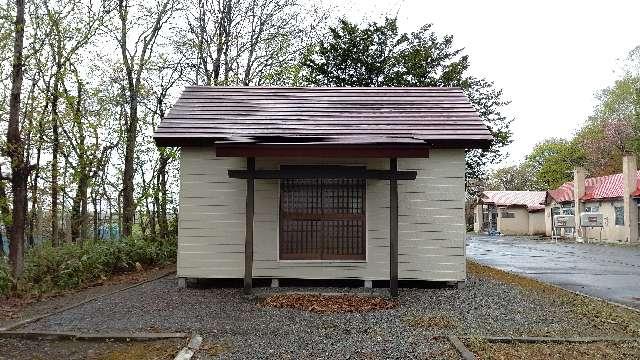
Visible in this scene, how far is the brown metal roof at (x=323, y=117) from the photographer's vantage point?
9.05 metres

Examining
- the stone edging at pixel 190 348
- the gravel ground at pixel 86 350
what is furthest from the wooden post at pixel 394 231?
the gravel ground at pixel 86 350

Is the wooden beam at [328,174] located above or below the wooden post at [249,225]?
above

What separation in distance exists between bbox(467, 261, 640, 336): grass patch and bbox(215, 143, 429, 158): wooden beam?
10.8 ft

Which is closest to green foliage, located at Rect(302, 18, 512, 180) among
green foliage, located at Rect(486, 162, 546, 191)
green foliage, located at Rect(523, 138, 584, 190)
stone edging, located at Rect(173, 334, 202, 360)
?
stone edging, located at Rect(173, 334, 202, 360)

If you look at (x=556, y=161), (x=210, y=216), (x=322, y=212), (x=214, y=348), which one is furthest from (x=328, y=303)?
(x=556, y=161)

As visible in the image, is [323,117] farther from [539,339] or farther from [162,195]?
[162,195]

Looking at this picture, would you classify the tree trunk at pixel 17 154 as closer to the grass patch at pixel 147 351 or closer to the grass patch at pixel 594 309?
the grass patch at pixel 147 351

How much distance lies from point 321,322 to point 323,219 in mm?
2997

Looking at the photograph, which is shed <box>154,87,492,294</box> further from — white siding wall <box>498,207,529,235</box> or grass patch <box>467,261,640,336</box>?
white siding wall <box>498,207,529,235</box>

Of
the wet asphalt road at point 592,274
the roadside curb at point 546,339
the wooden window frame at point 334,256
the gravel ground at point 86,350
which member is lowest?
the wet asphalt road at point 592,274

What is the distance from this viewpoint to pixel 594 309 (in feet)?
25.0

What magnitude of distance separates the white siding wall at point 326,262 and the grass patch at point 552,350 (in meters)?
3.64

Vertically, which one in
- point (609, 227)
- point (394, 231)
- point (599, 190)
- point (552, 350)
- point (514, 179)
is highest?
point (514, 179)

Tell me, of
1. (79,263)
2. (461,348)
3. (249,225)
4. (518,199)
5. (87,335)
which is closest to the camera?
(461,348)
